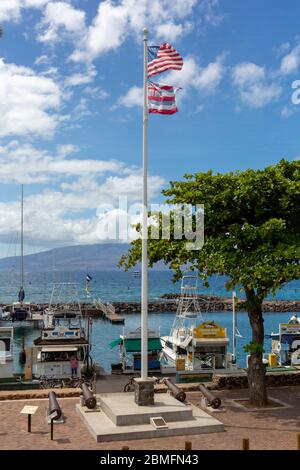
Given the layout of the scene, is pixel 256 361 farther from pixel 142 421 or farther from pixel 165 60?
pixel 165 60

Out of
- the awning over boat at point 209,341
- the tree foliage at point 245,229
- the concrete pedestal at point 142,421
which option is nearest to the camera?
the concrete pedestal at point 142,421

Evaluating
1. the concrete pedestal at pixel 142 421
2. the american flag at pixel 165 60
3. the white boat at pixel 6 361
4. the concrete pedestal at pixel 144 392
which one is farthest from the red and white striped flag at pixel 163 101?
the white boat at pixel 6 361

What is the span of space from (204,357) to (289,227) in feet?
66.1

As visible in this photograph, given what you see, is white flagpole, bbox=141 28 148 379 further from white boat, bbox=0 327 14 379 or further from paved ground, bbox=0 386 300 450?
white boat, bbox=0 327 14 379

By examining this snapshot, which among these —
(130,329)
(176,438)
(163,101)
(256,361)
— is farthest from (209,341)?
(130,329)

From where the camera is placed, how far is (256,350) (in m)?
21.2

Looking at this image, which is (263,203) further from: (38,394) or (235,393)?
(38,394)

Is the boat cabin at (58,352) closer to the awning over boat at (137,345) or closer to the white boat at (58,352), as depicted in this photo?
the white boat at (58,352)

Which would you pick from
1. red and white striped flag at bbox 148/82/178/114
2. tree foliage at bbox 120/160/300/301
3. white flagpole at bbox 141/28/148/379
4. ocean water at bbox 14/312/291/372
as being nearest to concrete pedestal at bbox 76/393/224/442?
A: white flagpole at bbox 141/28/148/379

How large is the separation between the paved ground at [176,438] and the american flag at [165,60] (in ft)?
40.3

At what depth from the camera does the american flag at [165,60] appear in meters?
18.4

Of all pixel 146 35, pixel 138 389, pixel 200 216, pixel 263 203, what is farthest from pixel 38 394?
pixel 146 35

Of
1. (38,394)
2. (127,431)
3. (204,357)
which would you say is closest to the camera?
(127,431)

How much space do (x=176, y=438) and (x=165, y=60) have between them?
12.6m
